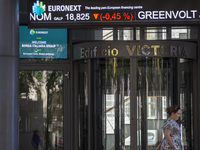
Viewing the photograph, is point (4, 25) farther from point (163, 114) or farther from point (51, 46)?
point (163, 114)

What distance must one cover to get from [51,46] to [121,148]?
267cm

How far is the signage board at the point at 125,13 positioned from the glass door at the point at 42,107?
6.22 ft

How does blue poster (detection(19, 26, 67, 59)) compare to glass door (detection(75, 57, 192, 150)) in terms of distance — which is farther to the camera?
blue poster (detection(19, 26, 67, 59))

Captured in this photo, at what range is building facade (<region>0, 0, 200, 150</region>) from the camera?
899 centimetres

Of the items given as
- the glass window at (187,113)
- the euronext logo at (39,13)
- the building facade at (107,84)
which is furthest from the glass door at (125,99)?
the euronext logo at (39,13)

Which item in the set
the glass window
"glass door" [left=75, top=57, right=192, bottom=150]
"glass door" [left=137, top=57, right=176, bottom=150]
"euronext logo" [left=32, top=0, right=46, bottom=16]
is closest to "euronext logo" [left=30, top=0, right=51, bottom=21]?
"euronext logo" [left=32, top=0, right=46, bottom=16]

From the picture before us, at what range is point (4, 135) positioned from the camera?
286 inches

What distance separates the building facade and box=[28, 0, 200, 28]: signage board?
2.10ft

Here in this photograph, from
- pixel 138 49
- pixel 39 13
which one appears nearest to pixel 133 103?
pixel 138 49

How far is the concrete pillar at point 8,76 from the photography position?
7.25m

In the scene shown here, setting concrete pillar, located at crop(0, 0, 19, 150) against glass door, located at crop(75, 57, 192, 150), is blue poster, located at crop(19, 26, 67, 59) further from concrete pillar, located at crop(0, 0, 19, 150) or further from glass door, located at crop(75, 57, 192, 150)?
concrete pillar, located at crop(0, 0, 19, 150)

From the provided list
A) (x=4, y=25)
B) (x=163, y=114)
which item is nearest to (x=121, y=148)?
(x=163, y=114)

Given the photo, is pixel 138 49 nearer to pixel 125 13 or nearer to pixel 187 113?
pixel 125 13

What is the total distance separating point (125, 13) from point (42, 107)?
299 centimetres
